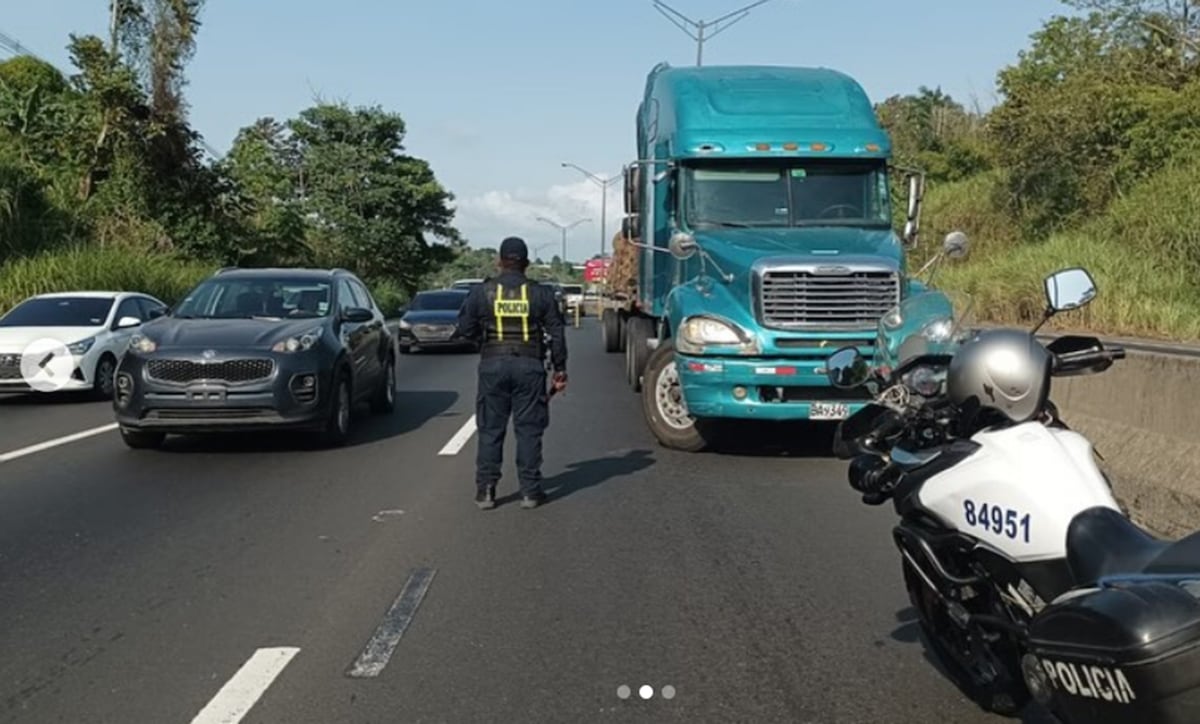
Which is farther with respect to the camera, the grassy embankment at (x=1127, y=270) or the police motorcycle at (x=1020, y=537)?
the grassy embankment at (x=1127, y=270)

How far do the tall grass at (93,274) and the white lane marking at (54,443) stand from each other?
1103cm

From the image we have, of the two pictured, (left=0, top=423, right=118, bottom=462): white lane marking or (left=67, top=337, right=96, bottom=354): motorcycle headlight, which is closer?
(left=0, top=423, right=118, bottom=462): white lane marking

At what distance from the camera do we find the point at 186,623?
594 cm

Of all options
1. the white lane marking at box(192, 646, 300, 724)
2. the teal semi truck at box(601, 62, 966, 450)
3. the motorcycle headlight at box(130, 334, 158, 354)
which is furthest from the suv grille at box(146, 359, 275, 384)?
the white lane marking at box(192, 646, 300, 724)

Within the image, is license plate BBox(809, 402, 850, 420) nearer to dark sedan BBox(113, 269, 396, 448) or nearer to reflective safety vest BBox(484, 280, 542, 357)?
reflective safety vest BBox(484, 280, 542, 357)

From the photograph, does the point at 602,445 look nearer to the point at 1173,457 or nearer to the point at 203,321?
the point at 203,321

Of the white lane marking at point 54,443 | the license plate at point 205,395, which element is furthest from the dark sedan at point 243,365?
the white lane marking at point 54,443

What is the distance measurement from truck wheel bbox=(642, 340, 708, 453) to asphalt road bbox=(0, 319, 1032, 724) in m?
0.38

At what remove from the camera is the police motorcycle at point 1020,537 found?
2934 mm

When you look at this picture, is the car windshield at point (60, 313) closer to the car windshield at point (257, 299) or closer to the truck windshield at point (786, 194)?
the car windshield at point (257, 299)

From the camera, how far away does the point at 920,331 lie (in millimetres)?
5285

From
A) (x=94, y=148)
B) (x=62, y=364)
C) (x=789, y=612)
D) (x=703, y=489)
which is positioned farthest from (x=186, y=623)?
(x=94, y=148)

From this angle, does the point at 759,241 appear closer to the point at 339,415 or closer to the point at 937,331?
the point at 339,415

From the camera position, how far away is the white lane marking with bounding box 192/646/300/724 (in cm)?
472
